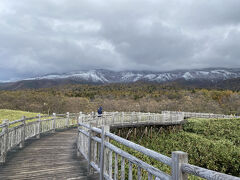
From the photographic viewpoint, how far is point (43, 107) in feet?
149

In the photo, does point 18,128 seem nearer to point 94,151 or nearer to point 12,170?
point 12,170

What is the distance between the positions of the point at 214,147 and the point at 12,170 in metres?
18.3

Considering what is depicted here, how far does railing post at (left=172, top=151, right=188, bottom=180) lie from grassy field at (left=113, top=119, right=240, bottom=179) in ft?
24.0

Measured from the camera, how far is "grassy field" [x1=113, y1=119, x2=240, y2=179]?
51.9 feet

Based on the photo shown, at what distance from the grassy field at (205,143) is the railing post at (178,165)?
7.32 meters

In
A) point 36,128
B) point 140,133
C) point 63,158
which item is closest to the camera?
point 63,158

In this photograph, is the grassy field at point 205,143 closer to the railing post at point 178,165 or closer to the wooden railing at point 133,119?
the wooden railing at point 133,119

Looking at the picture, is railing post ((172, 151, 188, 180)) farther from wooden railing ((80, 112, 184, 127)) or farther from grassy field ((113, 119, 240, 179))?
wooden railing ((80, 112, 184, 127))

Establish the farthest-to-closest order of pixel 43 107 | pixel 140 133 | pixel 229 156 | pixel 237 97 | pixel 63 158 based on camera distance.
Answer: pixel 237 97 < pixel 43 107 < pixel 140 133 < pixel 229 156 < pixel 63 158

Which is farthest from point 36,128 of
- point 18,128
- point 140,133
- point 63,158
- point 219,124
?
point 219,124

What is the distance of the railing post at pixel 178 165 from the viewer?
2.35m

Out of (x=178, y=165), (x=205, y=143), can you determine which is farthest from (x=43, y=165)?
(x=205, y=143)

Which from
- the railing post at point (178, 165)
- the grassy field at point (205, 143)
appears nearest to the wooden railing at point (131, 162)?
the railing post at point (178, 165)

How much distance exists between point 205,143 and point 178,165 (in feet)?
66.3
